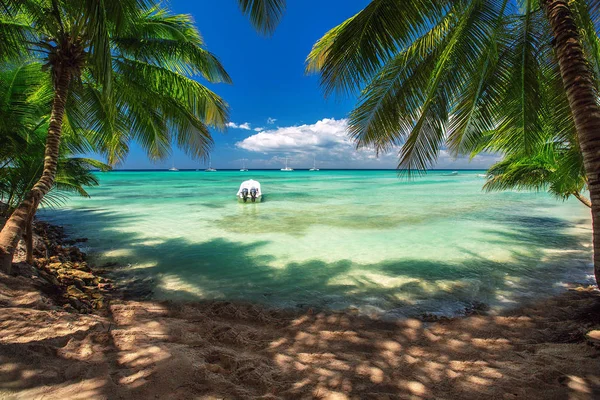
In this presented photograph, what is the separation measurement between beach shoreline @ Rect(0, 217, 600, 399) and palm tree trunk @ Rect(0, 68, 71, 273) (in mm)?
450

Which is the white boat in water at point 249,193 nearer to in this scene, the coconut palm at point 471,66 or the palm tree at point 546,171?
the palm tree at point 546,171

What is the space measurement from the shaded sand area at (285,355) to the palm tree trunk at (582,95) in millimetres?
1125

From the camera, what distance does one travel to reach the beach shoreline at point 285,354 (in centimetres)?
199

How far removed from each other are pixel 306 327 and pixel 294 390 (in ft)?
4.80

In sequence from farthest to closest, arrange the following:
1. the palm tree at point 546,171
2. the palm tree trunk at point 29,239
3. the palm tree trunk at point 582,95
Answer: the palm tree at point 546,171
the palm tree trunk at point 29,239
the palm tree trunk at point 582,95

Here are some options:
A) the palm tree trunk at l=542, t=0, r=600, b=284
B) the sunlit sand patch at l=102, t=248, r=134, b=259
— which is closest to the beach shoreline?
the palm tree trunk at l=542, t=0, r=600, b=284

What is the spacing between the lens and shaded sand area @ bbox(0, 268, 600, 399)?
1979 mm

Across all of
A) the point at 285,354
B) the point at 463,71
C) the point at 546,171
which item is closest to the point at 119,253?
the point at 285,354

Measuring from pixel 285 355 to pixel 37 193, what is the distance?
163 inches

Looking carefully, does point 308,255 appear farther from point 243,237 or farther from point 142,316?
point 142,316

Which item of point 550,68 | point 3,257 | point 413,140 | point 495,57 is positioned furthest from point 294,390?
point 550,68

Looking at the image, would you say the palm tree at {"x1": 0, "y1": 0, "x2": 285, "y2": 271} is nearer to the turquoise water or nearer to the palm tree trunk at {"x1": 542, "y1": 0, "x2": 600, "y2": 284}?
the turquoise water

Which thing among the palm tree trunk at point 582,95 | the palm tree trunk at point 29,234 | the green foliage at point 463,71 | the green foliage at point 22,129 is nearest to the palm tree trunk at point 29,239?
the palm tree trunk at point 29,234

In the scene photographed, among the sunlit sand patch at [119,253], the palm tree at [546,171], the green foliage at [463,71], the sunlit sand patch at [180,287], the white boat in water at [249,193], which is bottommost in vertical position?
the sunlit sand patch at [180,287]
